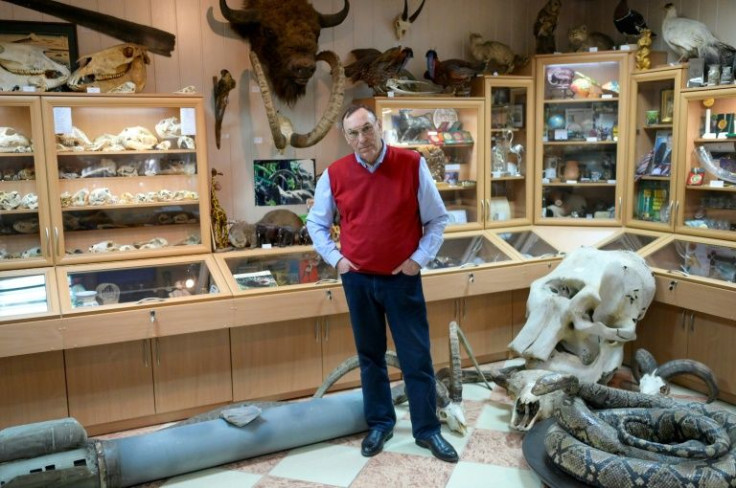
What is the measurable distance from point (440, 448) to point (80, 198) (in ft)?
8.57

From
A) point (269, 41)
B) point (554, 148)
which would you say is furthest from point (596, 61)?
point (269, 41)

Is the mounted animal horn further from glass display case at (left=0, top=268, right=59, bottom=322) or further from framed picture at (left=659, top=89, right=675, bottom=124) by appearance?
glass display case at (left=0, top=268, right=59, bottom=322)

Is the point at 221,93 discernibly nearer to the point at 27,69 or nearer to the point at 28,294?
the point at 27,69

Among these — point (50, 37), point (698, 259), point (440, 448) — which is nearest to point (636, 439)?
point (440, 448)

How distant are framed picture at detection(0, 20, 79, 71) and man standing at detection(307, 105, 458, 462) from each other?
2.07 m

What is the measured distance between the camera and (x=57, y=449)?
2990mm

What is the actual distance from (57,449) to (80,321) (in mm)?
869

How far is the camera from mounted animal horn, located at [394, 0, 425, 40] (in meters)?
5.29

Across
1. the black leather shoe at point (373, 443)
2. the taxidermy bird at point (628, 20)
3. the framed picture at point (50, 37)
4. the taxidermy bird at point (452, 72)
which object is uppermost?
the taxidermy bird at point (628, 20)

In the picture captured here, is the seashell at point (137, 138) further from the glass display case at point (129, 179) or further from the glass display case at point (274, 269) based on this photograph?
the glass display case at point (274, 269)

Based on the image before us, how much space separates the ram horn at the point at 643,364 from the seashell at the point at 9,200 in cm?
386

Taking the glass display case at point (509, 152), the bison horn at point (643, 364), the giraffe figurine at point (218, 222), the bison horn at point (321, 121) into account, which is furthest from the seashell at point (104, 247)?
the bison horn at point (643, 364)

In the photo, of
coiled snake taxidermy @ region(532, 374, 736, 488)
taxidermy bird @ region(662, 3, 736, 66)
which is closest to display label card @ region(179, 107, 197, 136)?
coiled snake taxidermy @ region(532, 374, 736, 488)

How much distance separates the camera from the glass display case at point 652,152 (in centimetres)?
507
